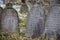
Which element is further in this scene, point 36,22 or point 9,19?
point 9,19

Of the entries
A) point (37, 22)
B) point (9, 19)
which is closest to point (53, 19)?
point (37, 22)

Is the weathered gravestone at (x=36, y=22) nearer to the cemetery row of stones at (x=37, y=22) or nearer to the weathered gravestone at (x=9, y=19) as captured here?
the cemetery row of stones at (x=37, y=22)

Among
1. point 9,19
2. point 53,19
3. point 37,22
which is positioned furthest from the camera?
point 9,19

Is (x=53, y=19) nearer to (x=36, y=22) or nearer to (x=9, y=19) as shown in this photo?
(x=36, y=22)

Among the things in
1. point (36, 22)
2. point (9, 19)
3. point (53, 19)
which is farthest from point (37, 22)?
point (9, 19)

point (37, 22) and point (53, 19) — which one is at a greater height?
point (53, 19)

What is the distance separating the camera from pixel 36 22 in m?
7.46

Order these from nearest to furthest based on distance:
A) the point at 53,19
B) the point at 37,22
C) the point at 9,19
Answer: the point at 53,19, the point at 37,22, the point at 9,19

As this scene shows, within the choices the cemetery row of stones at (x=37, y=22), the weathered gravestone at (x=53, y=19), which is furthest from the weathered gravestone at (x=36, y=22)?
the weathered gravestone at (x=53, y=19)

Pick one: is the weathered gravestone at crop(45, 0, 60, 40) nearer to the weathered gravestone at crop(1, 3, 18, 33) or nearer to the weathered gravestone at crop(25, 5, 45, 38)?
the weathered gravestone at crop(25, 5, 45, 38)

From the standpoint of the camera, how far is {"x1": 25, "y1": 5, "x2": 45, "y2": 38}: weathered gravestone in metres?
7.33

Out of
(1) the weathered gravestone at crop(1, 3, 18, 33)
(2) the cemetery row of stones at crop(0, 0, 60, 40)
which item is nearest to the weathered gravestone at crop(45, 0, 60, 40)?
(2) the cemetery row of stones at crop(0, 0, 60, 40)

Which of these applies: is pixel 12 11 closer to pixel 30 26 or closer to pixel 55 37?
pixel 30 26

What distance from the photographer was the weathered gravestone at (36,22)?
7.33 metres
